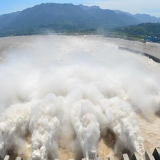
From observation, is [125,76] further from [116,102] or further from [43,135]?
[43,135]

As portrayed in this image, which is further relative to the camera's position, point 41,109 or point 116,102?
point 116,102

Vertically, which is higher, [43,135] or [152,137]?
[43,135]

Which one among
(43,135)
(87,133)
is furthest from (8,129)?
(87,133)

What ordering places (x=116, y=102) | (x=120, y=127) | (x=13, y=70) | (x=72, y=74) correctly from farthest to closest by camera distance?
1. (x=13, y=70)
2. (x=72, y=74)
3. (x=116, y=102)
4. (x=120, y=127)

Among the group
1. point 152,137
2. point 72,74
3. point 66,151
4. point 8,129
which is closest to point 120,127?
point 152,137

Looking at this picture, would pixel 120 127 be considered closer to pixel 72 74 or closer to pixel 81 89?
pixel 81 89

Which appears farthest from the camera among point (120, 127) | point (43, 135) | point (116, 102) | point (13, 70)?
point (13, 70)
